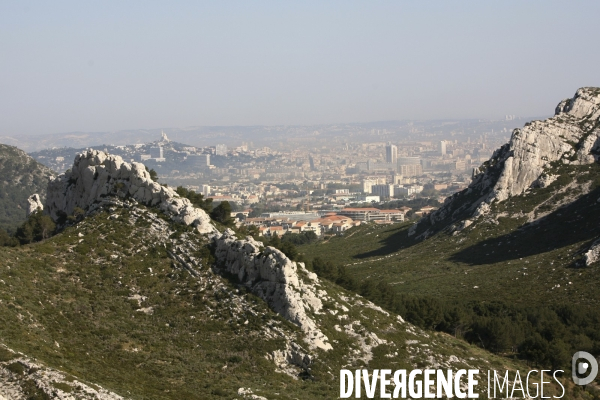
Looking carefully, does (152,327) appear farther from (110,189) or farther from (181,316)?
(110,189)

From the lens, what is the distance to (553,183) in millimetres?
69812

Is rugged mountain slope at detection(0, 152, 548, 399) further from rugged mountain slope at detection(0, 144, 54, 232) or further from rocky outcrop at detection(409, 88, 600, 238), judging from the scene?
rugged mountain slope at detection(0, 144, 54, 232)

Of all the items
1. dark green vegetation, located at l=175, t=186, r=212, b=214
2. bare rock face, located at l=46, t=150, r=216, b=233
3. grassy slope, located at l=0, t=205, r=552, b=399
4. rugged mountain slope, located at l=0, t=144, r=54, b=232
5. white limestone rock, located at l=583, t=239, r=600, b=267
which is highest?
bare rock face, located at l=46, t=150, r=216, b=233

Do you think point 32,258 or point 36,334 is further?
point 32,258

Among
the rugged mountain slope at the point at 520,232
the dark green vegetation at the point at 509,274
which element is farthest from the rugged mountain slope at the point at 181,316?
the rugged mountain slope at the point at 520,232

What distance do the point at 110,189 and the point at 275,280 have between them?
44.7 ft

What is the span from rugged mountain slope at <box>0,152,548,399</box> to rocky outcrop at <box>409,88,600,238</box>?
35930mm

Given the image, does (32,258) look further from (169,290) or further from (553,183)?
(553,183)

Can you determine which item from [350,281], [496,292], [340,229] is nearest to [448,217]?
[496,292]

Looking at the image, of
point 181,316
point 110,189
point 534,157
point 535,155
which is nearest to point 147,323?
point 181,316

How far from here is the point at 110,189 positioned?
4197 cm

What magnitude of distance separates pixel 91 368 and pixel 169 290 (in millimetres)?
7982

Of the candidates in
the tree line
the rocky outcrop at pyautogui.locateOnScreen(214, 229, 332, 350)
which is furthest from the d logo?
the rocky outcrop at pyautogui.locateOnScreen(214, 229, 332, 350)

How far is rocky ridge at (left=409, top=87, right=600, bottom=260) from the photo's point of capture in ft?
234
